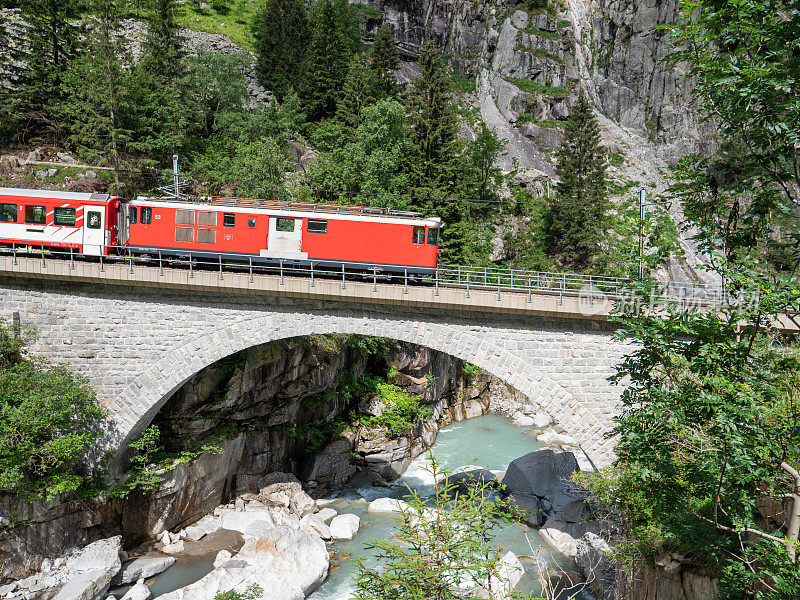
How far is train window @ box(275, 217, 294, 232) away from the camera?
17.8 m

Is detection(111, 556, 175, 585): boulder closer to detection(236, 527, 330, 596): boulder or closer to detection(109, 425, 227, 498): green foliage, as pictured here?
detection(109, 425, 227, 498): green foliage

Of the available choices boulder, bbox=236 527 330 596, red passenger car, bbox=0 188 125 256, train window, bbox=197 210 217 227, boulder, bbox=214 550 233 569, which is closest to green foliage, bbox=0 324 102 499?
red passenger car, bbox=0 188 125 256

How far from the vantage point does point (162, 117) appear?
31234 mm

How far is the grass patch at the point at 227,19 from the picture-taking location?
46562 millimetres

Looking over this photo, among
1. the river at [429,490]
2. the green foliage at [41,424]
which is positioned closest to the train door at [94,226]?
the green foliage at [41,424]

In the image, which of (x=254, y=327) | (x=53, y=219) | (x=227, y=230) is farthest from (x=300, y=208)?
(x=53, y=219)

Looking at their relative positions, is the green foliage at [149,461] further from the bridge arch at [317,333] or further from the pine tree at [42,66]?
the pine tree at [42,66]

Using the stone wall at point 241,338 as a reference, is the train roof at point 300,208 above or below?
above

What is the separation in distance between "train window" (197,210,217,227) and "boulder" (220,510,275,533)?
10657mm

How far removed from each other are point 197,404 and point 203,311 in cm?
434

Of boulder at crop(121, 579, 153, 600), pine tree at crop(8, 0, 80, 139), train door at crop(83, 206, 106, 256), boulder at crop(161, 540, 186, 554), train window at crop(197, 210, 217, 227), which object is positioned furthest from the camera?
pine tree at crop(8, 0, 80, 139)

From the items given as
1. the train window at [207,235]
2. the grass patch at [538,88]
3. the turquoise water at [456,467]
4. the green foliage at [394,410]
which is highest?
the grass patch at [538,88]

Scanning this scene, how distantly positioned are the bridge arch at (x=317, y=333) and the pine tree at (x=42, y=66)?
19866 millimetres

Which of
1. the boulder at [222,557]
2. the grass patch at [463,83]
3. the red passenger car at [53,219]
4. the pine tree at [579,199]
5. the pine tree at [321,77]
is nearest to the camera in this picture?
the boulder at [222,557]
